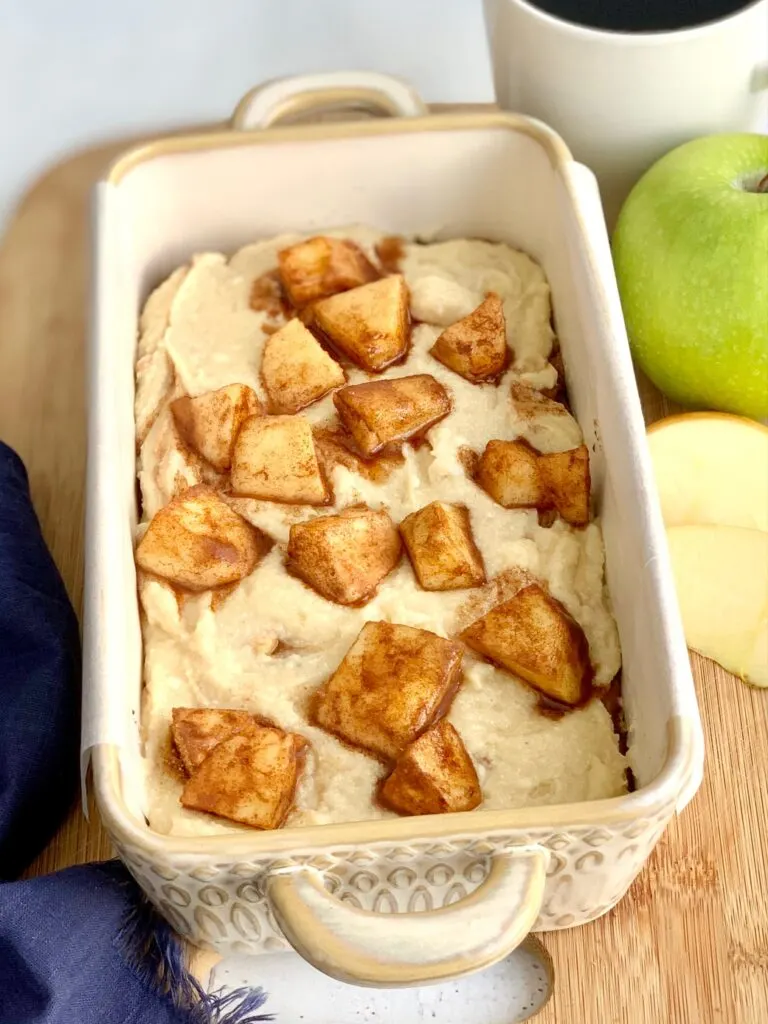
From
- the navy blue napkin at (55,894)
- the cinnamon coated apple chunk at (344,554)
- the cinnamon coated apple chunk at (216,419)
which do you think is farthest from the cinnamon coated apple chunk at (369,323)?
the navy blue napkin at (55,894)

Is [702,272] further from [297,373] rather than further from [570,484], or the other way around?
[297,373]

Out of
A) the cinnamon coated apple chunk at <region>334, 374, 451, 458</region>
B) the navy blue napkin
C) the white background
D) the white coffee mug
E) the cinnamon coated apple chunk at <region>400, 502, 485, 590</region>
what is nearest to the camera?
the navy blue napkin

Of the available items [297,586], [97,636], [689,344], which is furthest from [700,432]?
[97,636]

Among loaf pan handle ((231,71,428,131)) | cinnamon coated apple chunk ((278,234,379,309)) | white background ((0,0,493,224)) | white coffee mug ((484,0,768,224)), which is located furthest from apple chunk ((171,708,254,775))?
white background ((0,0,493,224))

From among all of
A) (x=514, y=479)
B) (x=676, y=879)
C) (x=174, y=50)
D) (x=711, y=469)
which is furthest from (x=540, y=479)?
(x=174, y=50)

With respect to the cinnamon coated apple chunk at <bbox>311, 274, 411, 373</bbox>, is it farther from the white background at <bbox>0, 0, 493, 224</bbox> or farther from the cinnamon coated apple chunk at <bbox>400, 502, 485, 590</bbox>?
the white background at <bbox>0, 0, 493, 224</bbox>

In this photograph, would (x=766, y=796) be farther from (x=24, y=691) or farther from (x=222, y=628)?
(x=24, y=691)

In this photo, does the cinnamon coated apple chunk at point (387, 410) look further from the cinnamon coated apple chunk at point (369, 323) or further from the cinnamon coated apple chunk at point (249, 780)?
the cinnamon coated apple chunk at point (249, 780)
